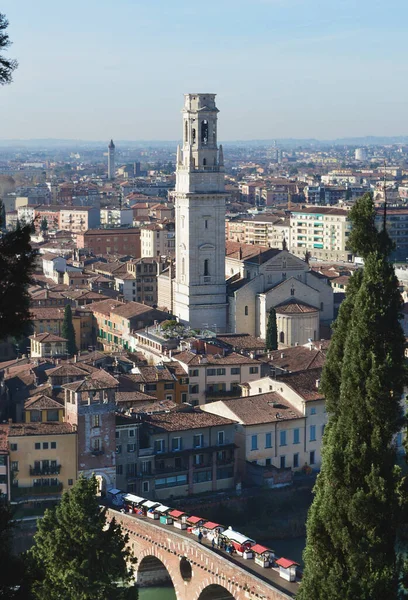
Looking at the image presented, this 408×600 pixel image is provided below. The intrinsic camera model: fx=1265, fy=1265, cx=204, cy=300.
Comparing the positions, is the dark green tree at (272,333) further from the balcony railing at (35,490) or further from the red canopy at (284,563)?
the red canopy at (284,563)

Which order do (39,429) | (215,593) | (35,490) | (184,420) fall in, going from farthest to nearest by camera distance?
(184,420) < (39,429) < (35,490) < (215,593)

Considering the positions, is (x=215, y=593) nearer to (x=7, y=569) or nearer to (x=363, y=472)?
(x=363, y=472)

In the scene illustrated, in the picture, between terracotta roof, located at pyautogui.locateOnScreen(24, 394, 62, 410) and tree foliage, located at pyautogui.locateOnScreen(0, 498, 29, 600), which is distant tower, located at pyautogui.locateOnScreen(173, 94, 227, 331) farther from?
tree foliage, located at pyautogui.locateOnScreen(0, 498, 29, 600)

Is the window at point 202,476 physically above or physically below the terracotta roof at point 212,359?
below

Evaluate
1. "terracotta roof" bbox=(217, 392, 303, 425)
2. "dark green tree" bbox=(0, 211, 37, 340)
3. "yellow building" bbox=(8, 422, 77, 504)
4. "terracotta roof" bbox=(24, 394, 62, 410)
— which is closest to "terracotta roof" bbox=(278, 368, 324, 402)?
"terracotta roof" bbox=(217, 392, 303, 425)

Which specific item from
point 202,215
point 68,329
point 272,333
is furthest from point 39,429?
point 202,215

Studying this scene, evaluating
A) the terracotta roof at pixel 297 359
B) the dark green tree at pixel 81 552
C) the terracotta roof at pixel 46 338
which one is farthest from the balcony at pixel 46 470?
the terracotta roof at pixel 46 338

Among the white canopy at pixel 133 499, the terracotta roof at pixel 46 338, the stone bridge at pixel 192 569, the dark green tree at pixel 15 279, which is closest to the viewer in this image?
the dark green tree at pixel 15 279
